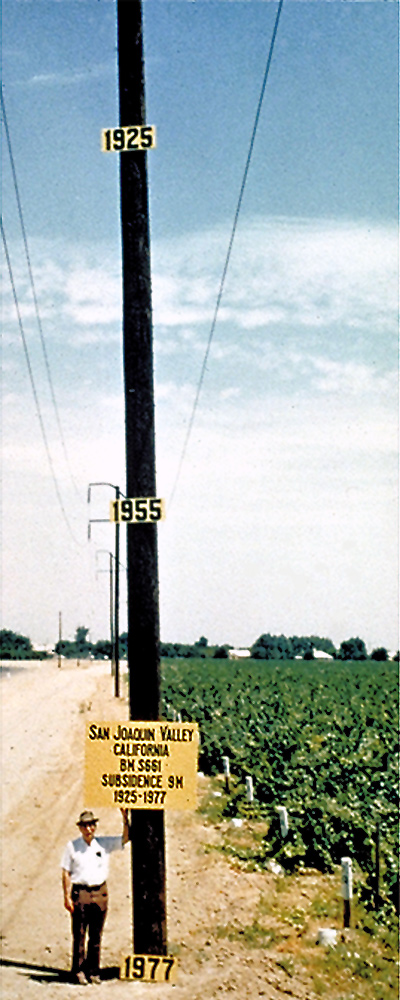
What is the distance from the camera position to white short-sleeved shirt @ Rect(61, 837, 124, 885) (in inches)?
296

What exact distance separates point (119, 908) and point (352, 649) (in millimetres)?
126695

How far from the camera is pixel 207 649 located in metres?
144

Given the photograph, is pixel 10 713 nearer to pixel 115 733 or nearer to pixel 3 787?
pixel 3 787

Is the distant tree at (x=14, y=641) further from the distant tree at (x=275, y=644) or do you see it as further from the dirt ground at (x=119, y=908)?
the dirt ground at (x=119, y=908)

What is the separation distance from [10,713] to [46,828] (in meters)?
22.9

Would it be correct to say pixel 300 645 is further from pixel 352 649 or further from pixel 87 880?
pixel 87 880

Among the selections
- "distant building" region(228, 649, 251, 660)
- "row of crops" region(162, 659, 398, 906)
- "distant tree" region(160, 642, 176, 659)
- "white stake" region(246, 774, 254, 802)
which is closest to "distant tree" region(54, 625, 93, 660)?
"distant tree" region(160, 642, 176, 659)

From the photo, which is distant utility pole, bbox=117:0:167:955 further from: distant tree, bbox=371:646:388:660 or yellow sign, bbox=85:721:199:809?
distant tree, bbox=371:646:388:660

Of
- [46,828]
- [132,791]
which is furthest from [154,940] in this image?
[46,828]

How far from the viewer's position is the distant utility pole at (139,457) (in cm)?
654

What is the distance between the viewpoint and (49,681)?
214 ft

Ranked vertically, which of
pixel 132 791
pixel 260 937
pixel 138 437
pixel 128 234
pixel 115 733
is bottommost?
pixel 260 937

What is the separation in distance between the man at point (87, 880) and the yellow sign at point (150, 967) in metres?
1.01

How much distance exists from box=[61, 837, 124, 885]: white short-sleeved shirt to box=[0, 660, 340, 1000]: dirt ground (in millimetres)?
1006
